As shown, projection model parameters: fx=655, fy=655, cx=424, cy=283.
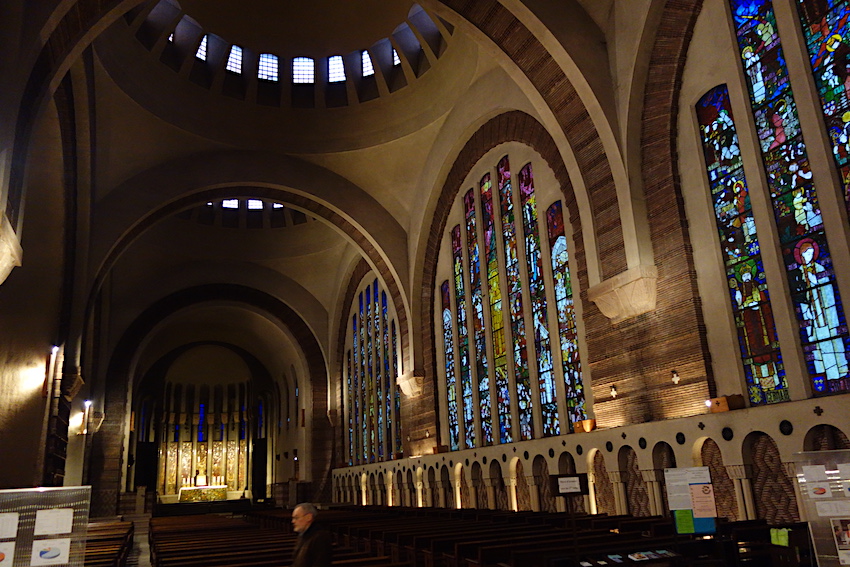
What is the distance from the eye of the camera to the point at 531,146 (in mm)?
13156

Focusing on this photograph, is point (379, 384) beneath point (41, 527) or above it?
above

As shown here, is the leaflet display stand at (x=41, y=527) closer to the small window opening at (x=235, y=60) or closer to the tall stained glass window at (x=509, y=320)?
the tall stained glass window at (x=509, y=320)

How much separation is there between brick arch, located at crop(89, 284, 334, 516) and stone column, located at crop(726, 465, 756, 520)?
1924 centimetres

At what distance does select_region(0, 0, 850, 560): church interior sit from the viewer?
7.86m

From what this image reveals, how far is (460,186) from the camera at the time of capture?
16.2 metres

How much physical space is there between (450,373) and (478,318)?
1.99 meters

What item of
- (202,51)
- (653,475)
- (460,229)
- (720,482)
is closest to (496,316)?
(460,229)

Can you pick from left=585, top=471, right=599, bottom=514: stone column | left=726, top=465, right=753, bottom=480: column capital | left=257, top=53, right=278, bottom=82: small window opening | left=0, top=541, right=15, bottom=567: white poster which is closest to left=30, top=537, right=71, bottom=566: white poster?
left=0, top=541, right=15, bottom=567: white poster

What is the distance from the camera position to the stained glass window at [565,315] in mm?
11500

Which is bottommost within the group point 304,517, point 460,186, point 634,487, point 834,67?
point 634,487

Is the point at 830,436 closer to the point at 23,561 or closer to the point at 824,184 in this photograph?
the point at 824,184

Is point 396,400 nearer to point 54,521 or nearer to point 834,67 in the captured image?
point 834,67

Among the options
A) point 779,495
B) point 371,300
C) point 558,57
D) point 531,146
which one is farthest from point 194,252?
point 779,495

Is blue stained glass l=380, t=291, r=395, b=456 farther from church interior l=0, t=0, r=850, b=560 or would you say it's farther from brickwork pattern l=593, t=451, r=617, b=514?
brickwork pattern l=593, t=451, r=617, b=514
